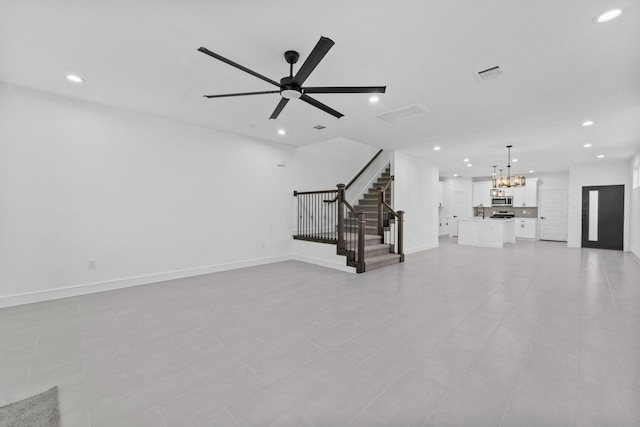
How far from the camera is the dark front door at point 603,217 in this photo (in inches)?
325

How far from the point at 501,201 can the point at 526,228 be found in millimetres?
1422

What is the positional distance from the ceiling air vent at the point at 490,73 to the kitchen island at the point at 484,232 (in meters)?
7.16

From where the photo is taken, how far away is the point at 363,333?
2676 mm

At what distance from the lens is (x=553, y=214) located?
34.3 feet

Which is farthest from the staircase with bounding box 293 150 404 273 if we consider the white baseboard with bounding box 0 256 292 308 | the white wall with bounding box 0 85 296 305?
the white baseboard with bounding box 0 256 292 308

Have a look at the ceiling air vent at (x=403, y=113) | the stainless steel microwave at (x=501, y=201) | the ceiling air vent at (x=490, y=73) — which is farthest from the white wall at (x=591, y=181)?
the ceiling air vent at (x=490, y=73)

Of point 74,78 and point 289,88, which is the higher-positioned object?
point 74,78

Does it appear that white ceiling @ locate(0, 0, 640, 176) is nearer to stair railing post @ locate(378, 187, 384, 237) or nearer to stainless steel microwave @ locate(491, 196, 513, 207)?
stair railing post @ locate(378, 187, 384, 237)

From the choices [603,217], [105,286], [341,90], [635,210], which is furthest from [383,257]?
[603,217]

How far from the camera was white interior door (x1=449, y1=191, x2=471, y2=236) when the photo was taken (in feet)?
39.8

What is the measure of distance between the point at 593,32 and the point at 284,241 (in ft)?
18.9

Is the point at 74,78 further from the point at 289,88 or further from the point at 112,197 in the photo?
the point at 289,88

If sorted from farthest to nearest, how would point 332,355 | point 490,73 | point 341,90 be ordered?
point 490,73 → point 341,90 → point 332,355

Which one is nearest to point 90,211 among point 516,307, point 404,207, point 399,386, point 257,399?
point 257,399
